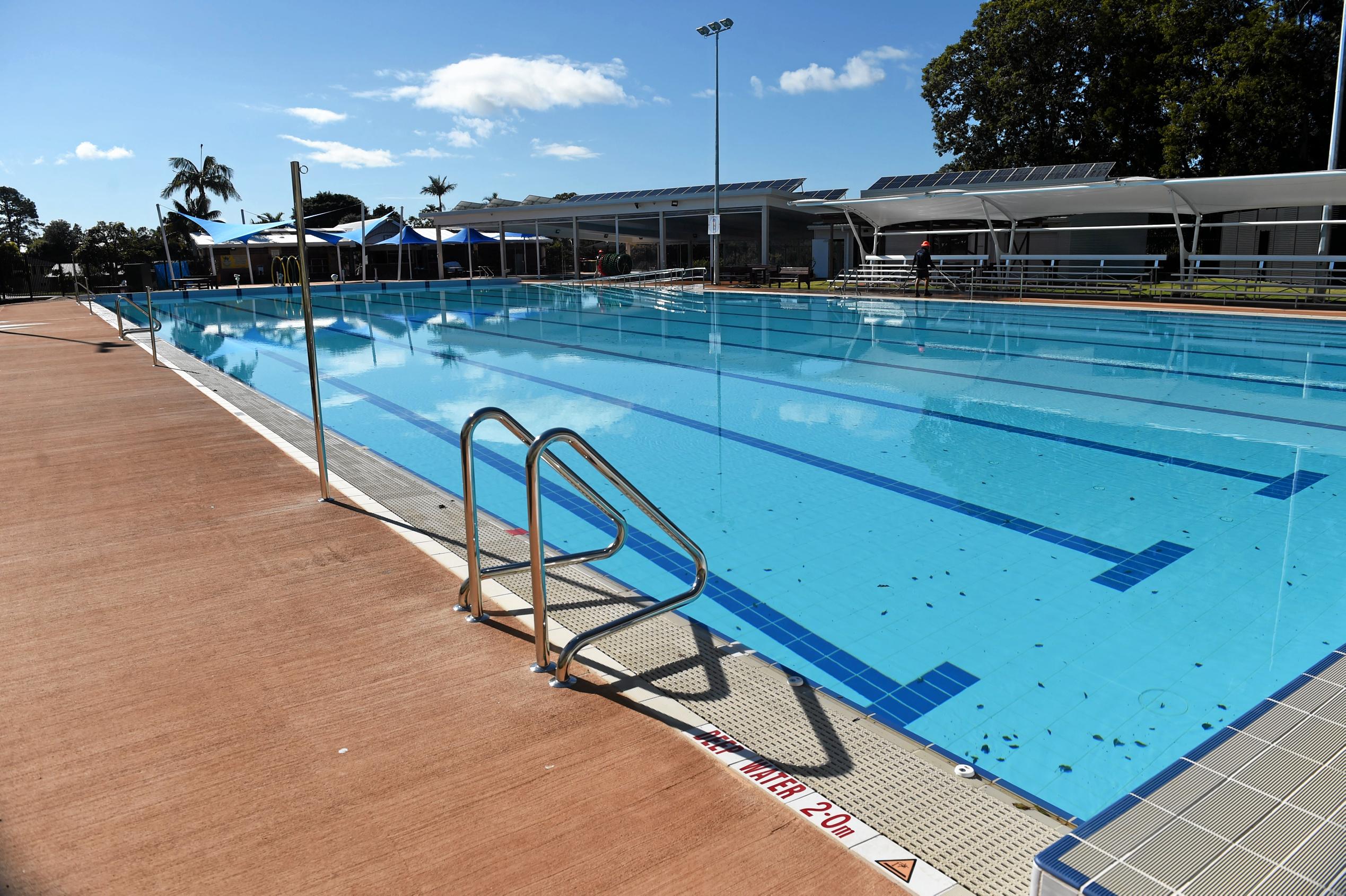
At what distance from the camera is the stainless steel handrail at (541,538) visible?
262 centimetres

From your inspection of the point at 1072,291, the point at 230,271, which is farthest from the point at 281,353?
the point at 230,271

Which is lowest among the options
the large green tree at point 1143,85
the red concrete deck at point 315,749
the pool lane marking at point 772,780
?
the pool lane marking at point 772,780

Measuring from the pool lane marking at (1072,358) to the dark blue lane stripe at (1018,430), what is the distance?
2.10 metres

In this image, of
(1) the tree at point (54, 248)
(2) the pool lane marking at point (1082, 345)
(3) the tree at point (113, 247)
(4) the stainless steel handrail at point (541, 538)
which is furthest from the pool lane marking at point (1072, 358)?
(1) the tree at point (54, 248)

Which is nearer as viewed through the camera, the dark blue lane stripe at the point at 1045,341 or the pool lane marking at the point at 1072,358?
the pool lane marking at the point at 1072,358

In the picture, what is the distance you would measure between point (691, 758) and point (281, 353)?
1419 centimetres

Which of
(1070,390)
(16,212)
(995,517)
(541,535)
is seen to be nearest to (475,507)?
(541,535)

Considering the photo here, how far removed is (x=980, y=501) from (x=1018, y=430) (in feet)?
7.67

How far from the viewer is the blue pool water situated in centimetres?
331

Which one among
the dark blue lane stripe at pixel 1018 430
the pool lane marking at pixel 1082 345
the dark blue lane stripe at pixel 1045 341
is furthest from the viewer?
the dark blue lane stripe at pixel 1045 341

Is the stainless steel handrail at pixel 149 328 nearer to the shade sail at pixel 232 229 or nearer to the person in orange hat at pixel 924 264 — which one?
the shade sail at pixel 232 229

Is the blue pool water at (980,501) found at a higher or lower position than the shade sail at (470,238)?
lower

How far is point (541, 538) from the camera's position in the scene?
283cm

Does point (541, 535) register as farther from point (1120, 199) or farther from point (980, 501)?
point (1120, 199)
